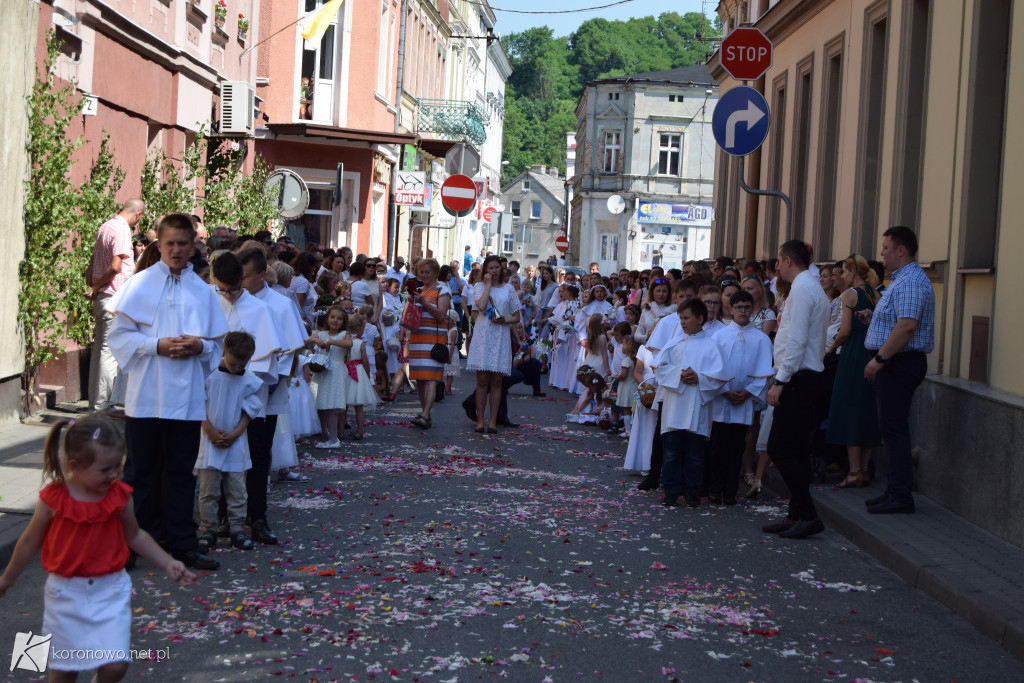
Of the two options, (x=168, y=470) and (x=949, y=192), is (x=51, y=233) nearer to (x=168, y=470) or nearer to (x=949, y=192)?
(x=168, y=470)

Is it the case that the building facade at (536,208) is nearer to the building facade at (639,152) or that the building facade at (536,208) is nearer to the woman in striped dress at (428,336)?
the building facade at (639,152)

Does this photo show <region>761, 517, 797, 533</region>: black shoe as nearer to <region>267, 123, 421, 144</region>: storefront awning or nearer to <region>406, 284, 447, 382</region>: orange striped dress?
<region>406, 284, 447, 382</region>: orange striped dress

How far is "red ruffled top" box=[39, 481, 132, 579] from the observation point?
4176mm

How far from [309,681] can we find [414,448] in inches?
291

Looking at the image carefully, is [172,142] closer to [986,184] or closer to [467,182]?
[467,182]

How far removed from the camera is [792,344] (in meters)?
8.97

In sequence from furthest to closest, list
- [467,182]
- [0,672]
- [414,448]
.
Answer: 1. [467,182]
2. [414,448]
3. [0,672]

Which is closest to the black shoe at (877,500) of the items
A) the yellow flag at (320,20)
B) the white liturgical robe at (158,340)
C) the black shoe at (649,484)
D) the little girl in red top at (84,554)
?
the black shoe at (649,484)

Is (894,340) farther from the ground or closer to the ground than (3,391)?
farther from the ground

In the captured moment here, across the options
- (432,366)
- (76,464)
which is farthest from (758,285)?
(76,464)

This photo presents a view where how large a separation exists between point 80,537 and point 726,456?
6.77m

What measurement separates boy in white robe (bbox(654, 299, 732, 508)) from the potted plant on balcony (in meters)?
13.1

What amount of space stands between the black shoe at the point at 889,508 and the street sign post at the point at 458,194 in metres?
12.4

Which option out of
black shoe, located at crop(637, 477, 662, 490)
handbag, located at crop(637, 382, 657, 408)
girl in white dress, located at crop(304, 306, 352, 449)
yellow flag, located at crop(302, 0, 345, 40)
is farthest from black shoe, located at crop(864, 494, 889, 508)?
yellow flag, located at crop(302, 0, 345, 40)
